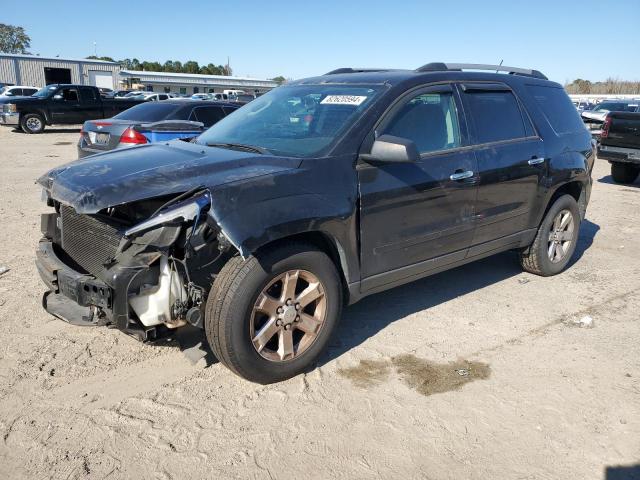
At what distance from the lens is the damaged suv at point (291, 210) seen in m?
3.04

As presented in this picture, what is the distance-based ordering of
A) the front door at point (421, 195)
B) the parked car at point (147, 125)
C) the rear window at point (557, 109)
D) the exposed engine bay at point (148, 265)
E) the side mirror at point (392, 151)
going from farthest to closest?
the parked car at point (147, 125) → the rear window at point (557, 109) → the front door at point (421, 195) → the side mirror at point (392, 151) → the exposed engine bay at point (148, 265)

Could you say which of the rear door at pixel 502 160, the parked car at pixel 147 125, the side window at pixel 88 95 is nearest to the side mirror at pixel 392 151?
the rear door at pixel 502 160

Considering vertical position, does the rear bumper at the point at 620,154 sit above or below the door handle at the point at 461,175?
below

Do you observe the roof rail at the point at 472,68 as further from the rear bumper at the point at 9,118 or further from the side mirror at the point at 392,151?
the rear bumper at the point at 9,118

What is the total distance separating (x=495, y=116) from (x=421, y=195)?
4.32 ft

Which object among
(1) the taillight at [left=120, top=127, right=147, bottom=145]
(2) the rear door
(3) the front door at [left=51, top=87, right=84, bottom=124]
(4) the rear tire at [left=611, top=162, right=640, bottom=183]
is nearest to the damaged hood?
(2) the rear door

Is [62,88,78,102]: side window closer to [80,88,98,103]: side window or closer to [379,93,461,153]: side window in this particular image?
[80,88,98,103]: side window

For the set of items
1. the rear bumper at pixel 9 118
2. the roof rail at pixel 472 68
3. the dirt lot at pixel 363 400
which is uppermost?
the roof rail at pixel 472 68

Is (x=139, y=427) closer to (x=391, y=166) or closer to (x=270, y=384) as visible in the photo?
(x=270, y=384)

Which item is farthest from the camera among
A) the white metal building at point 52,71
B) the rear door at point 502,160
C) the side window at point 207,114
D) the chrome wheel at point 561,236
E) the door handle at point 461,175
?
the white metal building at point 52,71

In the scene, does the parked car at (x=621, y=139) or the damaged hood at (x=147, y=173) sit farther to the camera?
the parked car at (x=621, y=139)

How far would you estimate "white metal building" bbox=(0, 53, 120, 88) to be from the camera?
49906mm

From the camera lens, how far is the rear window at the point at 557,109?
5.24 meters

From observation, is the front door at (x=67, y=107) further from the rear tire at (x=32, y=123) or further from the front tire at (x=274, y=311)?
the front tire at (x=274, y=311)
